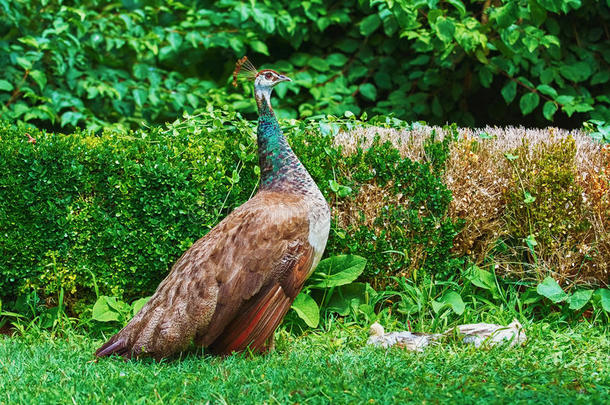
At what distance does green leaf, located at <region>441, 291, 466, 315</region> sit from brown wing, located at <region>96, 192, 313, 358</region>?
1.21 m

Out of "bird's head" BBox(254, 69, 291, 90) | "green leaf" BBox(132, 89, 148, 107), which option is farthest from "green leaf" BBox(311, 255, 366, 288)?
"green leaf" BBox(132, 89, 148, 107)

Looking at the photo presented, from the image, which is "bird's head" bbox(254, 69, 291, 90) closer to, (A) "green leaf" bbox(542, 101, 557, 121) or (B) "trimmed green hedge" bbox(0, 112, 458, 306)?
(B) "trimmed green hedge" bbox(0, 112, 458, 306)

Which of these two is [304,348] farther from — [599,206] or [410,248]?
[599,206]

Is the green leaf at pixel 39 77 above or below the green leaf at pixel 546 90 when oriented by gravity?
above

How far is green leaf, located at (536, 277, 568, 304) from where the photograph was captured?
4.79m

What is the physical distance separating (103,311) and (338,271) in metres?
1.61

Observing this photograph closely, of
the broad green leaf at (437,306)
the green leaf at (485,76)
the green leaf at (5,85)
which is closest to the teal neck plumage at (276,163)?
the broad green leaf at (437,306)

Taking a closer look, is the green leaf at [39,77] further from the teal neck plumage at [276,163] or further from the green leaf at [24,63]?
the teal neck plumage at [276,163]

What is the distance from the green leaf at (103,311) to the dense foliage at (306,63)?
2685 mm

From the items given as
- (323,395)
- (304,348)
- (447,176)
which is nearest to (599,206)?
(447,176)

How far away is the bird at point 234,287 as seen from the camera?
156 inches

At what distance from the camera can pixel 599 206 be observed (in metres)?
4.88

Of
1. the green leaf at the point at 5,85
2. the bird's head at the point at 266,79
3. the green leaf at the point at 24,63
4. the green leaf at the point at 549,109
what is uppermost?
the bird's head at the point at 266,79

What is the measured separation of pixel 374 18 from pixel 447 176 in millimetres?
2545
